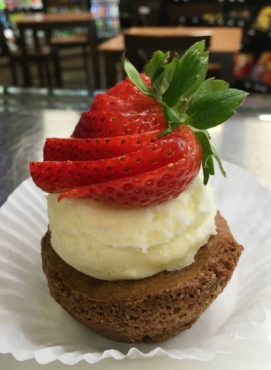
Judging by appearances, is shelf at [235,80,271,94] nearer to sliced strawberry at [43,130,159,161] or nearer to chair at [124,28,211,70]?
chair at [124,28,211,70]

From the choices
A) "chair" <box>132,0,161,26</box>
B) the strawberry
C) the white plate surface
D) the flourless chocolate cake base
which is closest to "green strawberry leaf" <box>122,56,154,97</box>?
the strawberry

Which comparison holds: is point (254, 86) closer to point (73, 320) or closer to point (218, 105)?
Result: point (218, 105)

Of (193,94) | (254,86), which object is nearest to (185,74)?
(193,94)

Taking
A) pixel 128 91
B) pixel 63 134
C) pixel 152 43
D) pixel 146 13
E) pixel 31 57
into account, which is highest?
pixel 128 91

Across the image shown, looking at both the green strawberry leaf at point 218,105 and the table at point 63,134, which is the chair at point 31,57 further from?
the green strawberry leaf at point 218,105

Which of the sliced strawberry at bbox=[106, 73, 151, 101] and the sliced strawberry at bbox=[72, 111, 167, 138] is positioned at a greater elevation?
the sliced strawberry at bbox=[106, 73, 151, 101]

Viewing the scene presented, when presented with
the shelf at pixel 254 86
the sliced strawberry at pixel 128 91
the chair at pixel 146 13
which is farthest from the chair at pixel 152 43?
the chair at pixel 146 13

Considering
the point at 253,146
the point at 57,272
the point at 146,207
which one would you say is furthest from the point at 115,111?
the point at 253,146

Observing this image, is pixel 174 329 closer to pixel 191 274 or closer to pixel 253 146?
pixel 191 274
